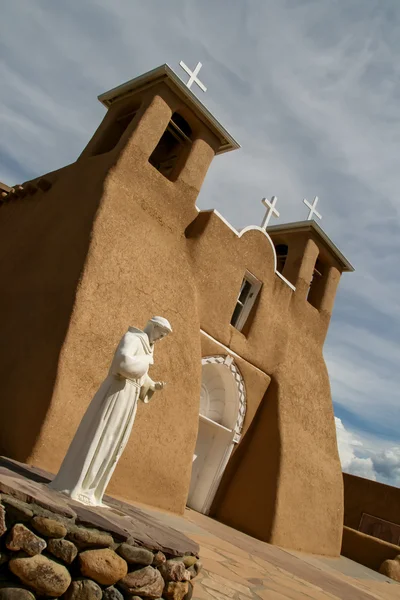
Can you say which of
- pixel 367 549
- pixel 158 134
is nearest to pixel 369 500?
pixel 367 549

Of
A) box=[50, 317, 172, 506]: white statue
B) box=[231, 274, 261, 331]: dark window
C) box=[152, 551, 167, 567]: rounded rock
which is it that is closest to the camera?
box=[152, 551, 167, 567]: rounded rock

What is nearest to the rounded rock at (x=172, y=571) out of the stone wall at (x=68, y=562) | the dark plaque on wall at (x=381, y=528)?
the stone wall at (x=68, y=562)

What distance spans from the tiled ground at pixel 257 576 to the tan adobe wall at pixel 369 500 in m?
7.31

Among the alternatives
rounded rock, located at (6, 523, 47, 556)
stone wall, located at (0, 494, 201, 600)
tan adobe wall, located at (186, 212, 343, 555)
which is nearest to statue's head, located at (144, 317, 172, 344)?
stone wall, located at (0, 494, 201, 600)

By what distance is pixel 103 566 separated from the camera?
300cm

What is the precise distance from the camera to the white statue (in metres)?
3.81

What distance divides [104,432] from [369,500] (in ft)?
49.2

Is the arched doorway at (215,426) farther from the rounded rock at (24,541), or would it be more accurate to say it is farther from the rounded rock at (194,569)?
the rounded rock at (24,541)

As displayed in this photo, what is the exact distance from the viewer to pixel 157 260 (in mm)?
8273

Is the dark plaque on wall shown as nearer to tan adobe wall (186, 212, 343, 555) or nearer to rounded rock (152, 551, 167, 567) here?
tan adobe wall (186, 212, 343, 555)

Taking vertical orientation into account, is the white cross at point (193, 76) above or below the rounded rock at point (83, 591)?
above

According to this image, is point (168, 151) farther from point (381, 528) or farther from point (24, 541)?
point (381, 528)

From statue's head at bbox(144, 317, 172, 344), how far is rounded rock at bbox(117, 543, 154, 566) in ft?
5.62

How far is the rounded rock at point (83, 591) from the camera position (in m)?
2.87
